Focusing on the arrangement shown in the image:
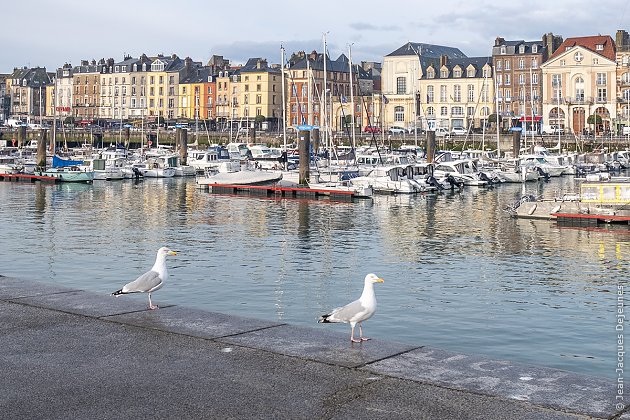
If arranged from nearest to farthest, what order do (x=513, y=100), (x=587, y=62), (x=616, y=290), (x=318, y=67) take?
(x=616, y=290)
(x=587, y=62)
(x=513, y=100)
(x=318, y=67)

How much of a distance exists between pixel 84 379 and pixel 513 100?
11760 cm

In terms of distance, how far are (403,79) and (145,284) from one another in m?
118

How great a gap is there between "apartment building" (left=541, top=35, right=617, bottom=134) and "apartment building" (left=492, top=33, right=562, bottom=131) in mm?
2462

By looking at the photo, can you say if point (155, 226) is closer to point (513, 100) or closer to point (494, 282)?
point (494, 282)

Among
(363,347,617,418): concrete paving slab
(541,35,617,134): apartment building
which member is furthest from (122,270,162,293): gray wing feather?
(541,35,617,134): apartment building

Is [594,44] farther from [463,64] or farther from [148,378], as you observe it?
[148,378]

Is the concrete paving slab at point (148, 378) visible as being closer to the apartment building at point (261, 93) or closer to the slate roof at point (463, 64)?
the slate roof at point (463, 64)

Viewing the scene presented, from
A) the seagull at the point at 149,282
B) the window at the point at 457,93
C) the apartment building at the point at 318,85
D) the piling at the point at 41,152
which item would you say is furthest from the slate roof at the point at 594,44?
the seagull at the point at 149,282

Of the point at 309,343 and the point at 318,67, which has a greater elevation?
the point at 318,67

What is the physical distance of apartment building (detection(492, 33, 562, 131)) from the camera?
119 m

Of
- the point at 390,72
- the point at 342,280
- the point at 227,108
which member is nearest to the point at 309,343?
the point at 342,280

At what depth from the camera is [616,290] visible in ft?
80.2

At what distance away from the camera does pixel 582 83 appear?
11438 cm

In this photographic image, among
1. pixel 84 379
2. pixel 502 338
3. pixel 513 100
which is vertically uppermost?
pixel 513 100
